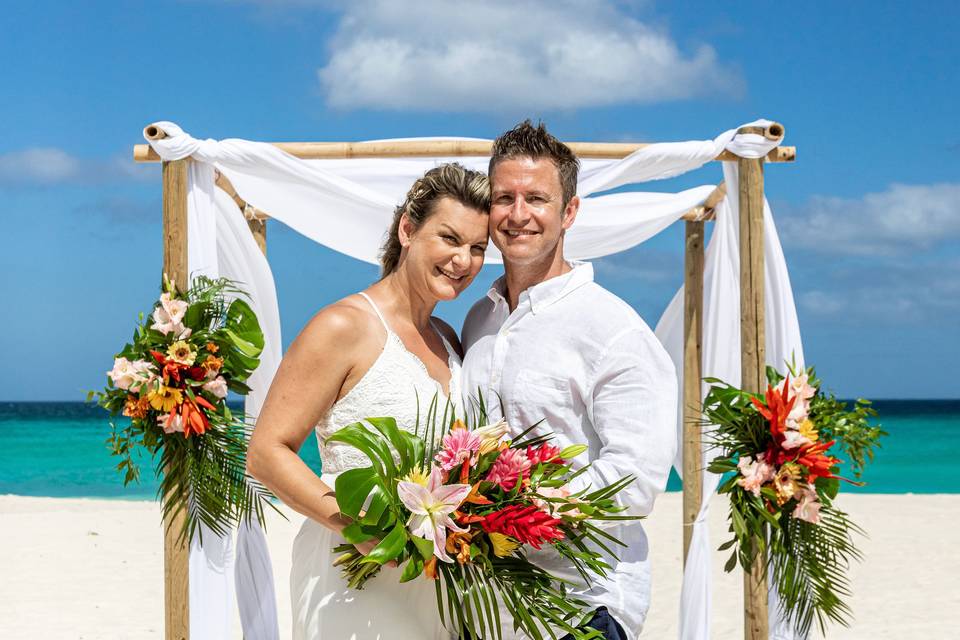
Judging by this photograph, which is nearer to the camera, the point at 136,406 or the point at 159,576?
the point at 136,406

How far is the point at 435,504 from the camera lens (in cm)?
205

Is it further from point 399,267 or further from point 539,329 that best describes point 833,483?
point 399,267

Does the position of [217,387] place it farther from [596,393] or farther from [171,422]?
[596,393]

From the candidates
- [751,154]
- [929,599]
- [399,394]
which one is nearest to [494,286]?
[399,394]

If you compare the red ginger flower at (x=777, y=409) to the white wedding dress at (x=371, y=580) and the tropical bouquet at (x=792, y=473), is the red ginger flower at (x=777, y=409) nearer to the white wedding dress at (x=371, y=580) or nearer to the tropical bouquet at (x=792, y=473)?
the tropical bouquet at (x=792, y=473)

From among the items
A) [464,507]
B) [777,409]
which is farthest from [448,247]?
[777,409]

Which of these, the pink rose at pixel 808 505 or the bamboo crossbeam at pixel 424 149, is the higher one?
the bamboo crossbeam at pixel 424 149

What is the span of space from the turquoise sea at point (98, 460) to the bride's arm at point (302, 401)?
18.8 m

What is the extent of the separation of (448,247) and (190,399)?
170cm

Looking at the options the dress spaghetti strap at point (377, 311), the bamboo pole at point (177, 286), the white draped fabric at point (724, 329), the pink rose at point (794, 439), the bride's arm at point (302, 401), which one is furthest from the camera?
the white draped fabric at point (724, 329)

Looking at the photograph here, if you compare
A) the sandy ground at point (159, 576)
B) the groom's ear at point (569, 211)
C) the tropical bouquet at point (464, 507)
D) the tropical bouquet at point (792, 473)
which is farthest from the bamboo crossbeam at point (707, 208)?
the tropical bouquet at point (464, 507)

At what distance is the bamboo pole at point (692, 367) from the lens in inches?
233

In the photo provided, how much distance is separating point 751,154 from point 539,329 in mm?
2028

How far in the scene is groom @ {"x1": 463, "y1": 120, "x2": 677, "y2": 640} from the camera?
8.35 ft
